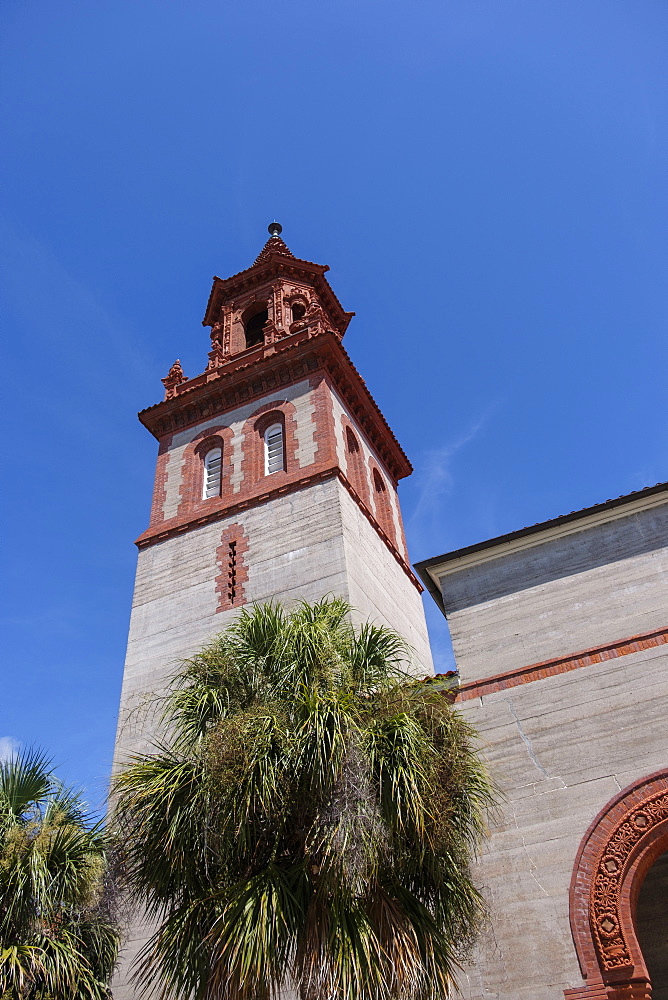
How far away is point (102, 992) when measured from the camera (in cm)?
1182

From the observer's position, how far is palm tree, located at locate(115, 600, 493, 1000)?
352 inches

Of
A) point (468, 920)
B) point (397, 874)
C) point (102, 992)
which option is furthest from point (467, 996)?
point (102, 992)

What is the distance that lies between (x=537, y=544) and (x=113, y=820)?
10.1 metres

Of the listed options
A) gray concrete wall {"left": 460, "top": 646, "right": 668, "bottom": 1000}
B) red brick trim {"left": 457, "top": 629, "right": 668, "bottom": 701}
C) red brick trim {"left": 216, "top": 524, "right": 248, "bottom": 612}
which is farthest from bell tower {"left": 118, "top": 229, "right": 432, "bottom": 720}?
gray concrete wall {"left": 460, "top": 646, "right": 668, "bottom": 1000}

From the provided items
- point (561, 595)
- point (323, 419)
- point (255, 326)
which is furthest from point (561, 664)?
point (255, 326)

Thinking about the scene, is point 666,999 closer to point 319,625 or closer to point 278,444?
point 319,625

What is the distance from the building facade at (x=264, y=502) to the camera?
21203mm

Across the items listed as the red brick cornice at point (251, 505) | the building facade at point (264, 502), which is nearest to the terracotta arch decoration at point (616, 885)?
the building facade at point (264, 502)

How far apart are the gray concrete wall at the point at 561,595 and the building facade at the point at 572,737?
3 centimetres

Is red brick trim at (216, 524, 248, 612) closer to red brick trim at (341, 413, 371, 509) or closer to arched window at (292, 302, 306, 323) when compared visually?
red brick trim at (341, 413, 371, 509)

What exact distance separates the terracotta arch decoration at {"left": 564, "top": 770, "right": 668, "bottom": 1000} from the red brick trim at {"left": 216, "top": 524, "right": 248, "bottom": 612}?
11217mm

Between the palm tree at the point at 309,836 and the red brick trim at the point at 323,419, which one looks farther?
the red brick trim at the point at 323,419

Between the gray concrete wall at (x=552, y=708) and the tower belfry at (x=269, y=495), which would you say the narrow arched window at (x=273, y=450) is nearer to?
the tower belfry at (x=269, y=495)

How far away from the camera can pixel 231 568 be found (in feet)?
73.7
